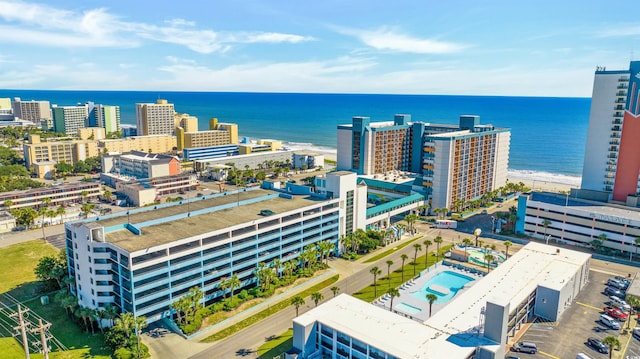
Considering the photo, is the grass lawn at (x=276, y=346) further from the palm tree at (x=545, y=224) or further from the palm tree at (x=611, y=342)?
the palm tree at (x=545, y=224)

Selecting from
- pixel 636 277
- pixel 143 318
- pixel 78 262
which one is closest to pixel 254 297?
pixel 143 318

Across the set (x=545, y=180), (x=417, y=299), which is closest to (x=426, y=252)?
(x=417, y=299)

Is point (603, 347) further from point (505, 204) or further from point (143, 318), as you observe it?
point (505, 204)

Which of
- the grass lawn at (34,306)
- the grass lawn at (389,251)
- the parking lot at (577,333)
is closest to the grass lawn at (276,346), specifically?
the grass lawn at (34,306)

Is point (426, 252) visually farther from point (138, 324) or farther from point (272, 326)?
point (138, 324)

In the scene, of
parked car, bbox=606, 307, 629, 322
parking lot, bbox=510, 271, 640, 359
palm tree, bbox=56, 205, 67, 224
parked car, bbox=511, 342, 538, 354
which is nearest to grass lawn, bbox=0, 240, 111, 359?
palm tree, bbox=56, 205, 67, 224
